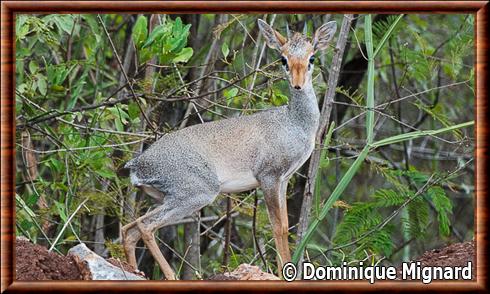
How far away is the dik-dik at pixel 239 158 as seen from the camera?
6.52 metres

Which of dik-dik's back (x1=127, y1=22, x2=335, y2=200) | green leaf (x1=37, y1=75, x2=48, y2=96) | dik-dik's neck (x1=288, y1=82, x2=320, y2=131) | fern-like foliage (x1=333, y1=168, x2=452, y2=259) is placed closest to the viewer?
dik-dik's back (x1=127, y1=22, x2=335, y2=200)

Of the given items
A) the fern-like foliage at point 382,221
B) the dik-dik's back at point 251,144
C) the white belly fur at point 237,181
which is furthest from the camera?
the fern-like foliage at point 382,221

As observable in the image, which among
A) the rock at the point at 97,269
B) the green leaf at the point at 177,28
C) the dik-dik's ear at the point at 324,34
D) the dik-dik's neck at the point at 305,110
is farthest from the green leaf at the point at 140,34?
the rock at the point at 97,269

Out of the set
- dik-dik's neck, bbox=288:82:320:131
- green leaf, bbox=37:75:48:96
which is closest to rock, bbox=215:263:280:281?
dik-dik's neck, bbox=288:82:320:131

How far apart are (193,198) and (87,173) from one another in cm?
191

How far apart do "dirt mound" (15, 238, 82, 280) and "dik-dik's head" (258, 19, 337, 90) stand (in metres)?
1.78

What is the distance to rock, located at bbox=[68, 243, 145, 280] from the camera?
582cm

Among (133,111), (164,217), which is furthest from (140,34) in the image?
(164,217)

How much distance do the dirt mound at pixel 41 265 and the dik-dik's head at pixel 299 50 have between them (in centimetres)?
178

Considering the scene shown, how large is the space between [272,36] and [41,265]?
211 cm

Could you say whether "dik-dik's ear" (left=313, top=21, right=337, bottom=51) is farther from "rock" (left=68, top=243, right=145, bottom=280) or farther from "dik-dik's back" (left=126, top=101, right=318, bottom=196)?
"rock" (left=68, top=243, right=145, bottom=280)

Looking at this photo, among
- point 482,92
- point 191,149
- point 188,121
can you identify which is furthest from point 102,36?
point 482,92

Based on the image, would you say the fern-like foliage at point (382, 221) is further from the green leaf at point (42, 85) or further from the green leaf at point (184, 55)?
the green leaf at point (42, 85)

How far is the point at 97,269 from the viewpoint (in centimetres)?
587
